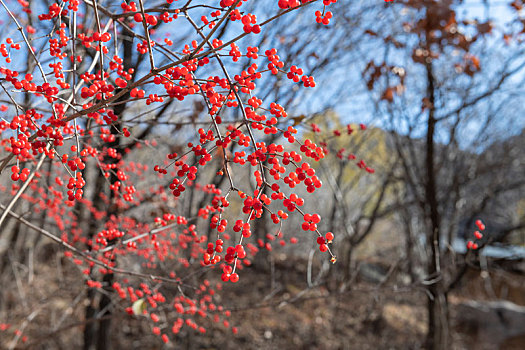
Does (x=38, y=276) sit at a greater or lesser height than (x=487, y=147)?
lesser

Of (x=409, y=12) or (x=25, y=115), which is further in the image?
(x=409, y=12)

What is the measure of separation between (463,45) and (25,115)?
12.4 feet

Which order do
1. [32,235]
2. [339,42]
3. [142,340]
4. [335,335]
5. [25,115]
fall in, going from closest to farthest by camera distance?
[25,115], [339,42], [142,340], [335,335], [32,235]

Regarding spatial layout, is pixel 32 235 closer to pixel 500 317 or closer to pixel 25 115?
pixel 25 115

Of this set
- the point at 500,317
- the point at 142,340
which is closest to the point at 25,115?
the point at 142,340

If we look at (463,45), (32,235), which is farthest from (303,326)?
(32,235)

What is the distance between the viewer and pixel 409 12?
5.01 metres

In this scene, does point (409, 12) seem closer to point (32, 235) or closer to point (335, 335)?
point (335, 335)

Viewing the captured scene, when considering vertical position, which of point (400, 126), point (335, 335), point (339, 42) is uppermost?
point (339, 42)

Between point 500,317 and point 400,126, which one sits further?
point 500,317

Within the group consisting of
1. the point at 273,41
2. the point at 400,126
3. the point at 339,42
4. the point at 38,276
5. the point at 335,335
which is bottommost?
the point at 335,335

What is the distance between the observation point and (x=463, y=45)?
3801mm

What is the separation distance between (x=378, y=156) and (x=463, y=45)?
5.74m

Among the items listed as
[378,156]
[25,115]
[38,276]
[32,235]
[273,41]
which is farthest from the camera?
[378,156]
